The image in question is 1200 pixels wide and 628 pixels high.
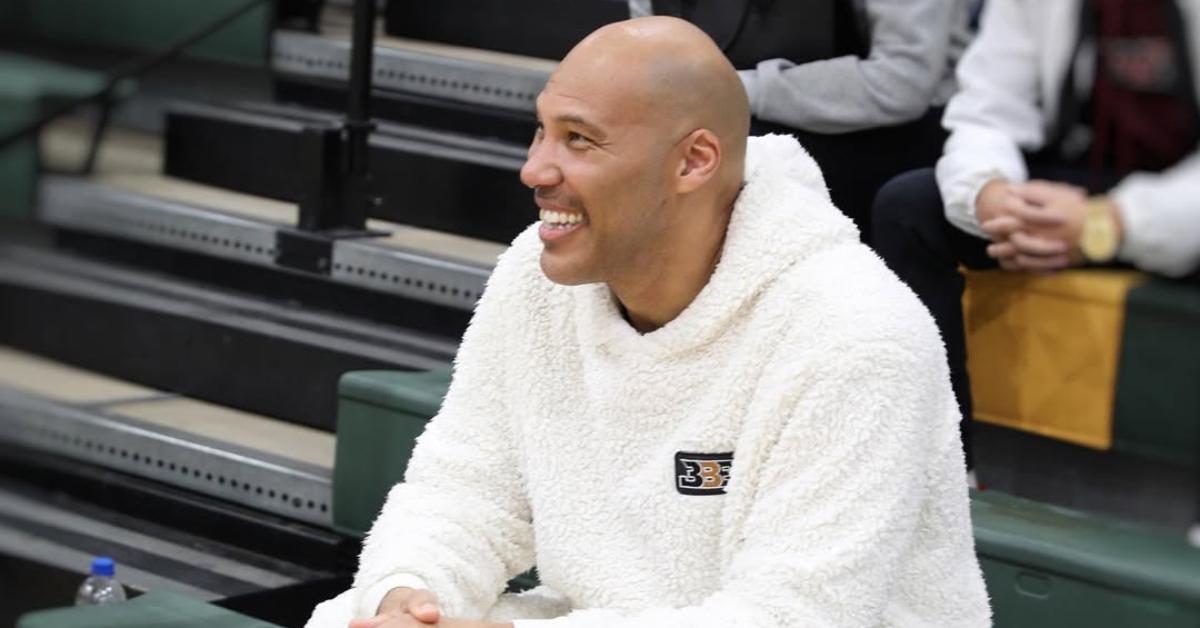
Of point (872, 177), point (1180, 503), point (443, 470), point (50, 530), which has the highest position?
point (872, 177)

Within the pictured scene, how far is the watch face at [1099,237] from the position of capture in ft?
7.67

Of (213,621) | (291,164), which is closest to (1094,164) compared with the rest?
(213,621)

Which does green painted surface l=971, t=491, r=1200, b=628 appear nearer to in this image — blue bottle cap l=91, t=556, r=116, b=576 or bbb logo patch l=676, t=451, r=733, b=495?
bbb logo patch l=676, t=451, r=733, b=495

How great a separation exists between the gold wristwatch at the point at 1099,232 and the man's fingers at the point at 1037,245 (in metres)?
0.02

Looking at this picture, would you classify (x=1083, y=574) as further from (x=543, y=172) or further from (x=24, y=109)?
(x=24, y=109)

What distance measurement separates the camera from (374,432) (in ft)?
8.29

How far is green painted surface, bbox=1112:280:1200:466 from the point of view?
2.33m

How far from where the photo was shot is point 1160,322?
7.69 feet

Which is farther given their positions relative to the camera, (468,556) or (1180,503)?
(1180,503)

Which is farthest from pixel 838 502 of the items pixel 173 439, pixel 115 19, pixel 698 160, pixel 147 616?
pixel 115 19

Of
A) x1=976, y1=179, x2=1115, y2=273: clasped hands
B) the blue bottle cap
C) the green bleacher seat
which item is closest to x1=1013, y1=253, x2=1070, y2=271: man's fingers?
x1=976, y1=179, x2=1115, y2=273: clasped hands

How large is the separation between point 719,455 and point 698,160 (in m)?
0.24

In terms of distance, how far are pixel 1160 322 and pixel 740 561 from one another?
981 mm

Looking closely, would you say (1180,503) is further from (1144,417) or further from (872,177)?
(872,177)
